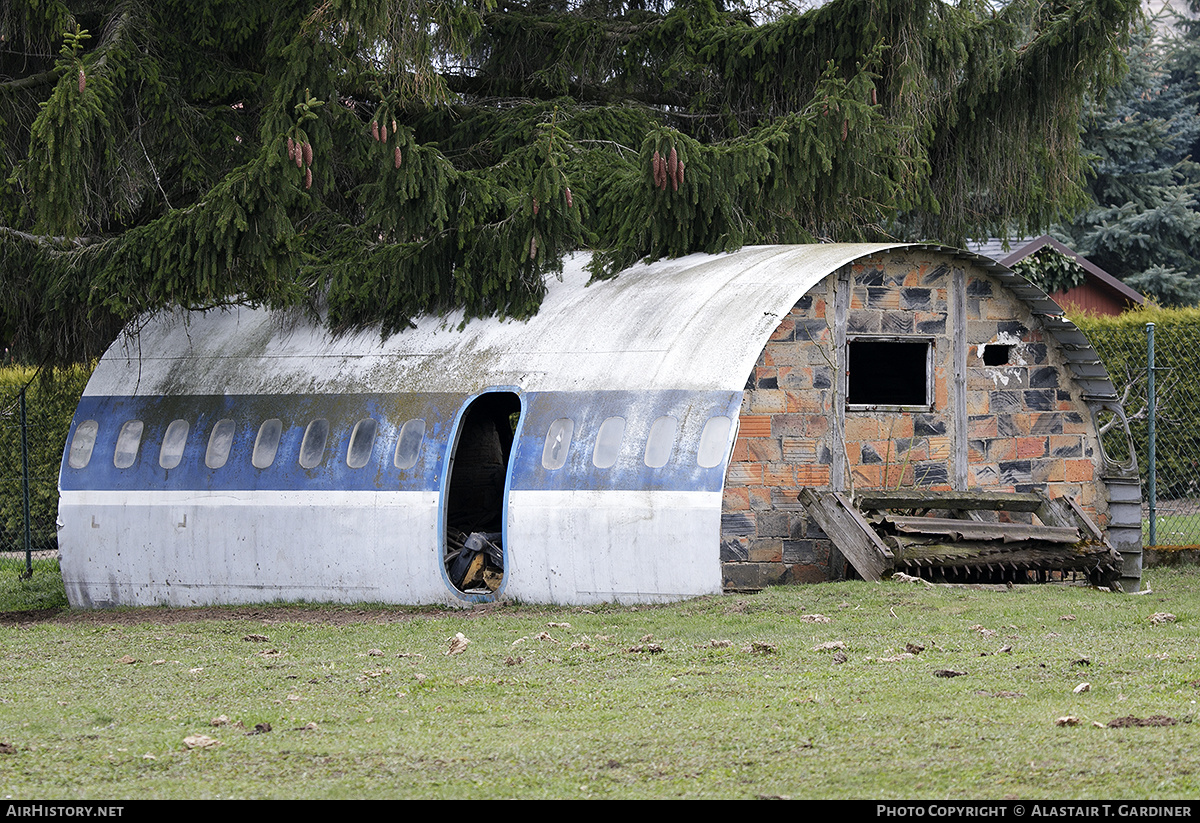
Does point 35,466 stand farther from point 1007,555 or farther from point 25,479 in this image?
point 1007,555

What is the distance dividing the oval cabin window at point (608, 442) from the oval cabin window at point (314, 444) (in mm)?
3012

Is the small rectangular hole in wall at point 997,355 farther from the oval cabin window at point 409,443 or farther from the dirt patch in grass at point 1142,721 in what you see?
the dirt patch in grass at point 1142,721

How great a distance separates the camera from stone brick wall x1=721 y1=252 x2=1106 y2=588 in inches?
493

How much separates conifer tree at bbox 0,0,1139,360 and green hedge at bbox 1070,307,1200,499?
3821mm

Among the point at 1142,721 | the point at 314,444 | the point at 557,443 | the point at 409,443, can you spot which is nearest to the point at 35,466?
the point at 314,444

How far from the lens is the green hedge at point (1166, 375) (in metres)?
21.8

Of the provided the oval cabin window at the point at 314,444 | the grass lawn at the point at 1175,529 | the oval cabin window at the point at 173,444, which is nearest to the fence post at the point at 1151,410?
the grass lawn at the point at 1175,529

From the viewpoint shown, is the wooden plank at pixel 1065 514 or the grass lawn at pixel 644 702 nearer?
the grass lawn at pixel 644 702

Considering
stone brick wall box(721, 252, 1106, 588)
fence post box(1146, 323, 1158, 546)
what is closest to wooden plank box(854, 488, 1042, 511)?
stone brick wall box(721, 252, 1106, 588)

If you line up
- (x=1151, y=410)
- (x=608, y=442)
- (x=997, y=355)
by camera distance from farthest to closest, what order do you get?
(x=1151, y=410) → (x=997, y=355) → (x=608, y=442)

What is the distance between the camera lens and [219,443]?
15.0 m

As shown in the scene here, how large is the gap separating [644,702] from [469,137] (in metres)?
10.5

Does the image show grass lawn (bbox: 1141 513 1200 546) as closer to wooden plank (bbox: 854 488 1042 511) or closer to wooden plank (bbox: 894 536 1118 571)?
wooden plank (bbox: 854 488 1042 511)

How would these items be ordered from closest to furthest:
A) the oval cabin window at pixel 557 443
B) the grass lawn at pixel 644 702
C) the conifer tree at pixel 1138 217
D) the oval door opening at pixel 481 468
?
the grass lawn at pixel 644 702, the oval cabin window at pixel 557 443, the oval door opening at pixel 481 468, the conifer tree at pixel 1138 217
